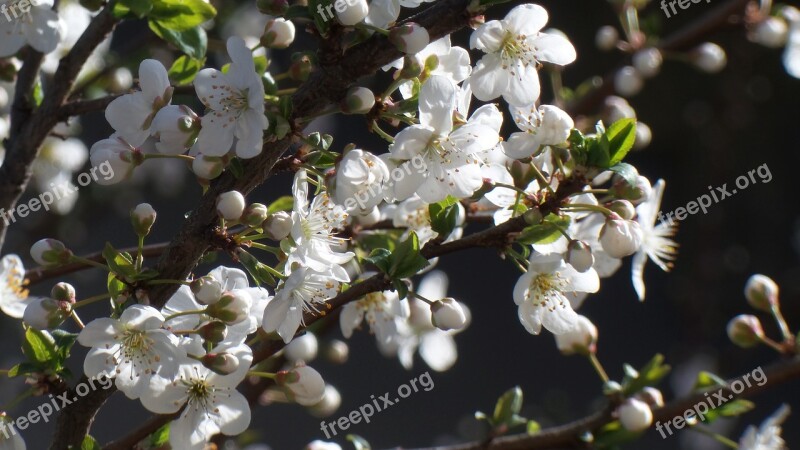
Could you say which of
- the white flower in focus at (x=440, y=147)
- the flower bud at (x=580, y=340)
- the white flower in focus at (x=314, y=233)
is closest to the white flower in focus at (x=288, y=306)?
the white flower in focus at (x=314, y=233)

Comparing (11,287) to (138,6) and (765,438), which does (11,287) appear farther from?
(765,438)

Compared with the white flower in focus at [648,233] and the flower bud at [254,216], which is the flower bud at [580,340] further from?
the flower bud at [254,216]

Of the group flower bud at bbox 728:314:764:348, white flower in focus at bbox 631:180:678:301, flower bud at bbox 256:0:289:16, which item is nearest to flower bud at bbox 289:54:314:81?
flower bud at bbox 256:0:289:16

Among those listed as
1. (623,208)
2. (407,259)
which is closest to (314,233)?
(407,259)

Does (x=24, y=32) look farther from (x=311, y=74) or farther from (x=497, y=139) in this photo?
(x=497, y=139)

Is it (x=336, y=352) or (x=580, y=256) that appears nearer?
(x=580, y=256)

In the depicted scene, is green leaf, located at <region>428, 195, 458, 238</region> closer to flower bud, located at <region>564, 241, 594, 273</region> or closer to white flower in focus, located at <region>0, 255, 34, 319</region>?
flower bud, located at <region>564, 241, 594, 273</region>

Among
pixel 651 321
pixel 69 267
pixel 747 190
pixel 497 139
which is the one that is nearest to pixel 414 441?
pixel 651 321
